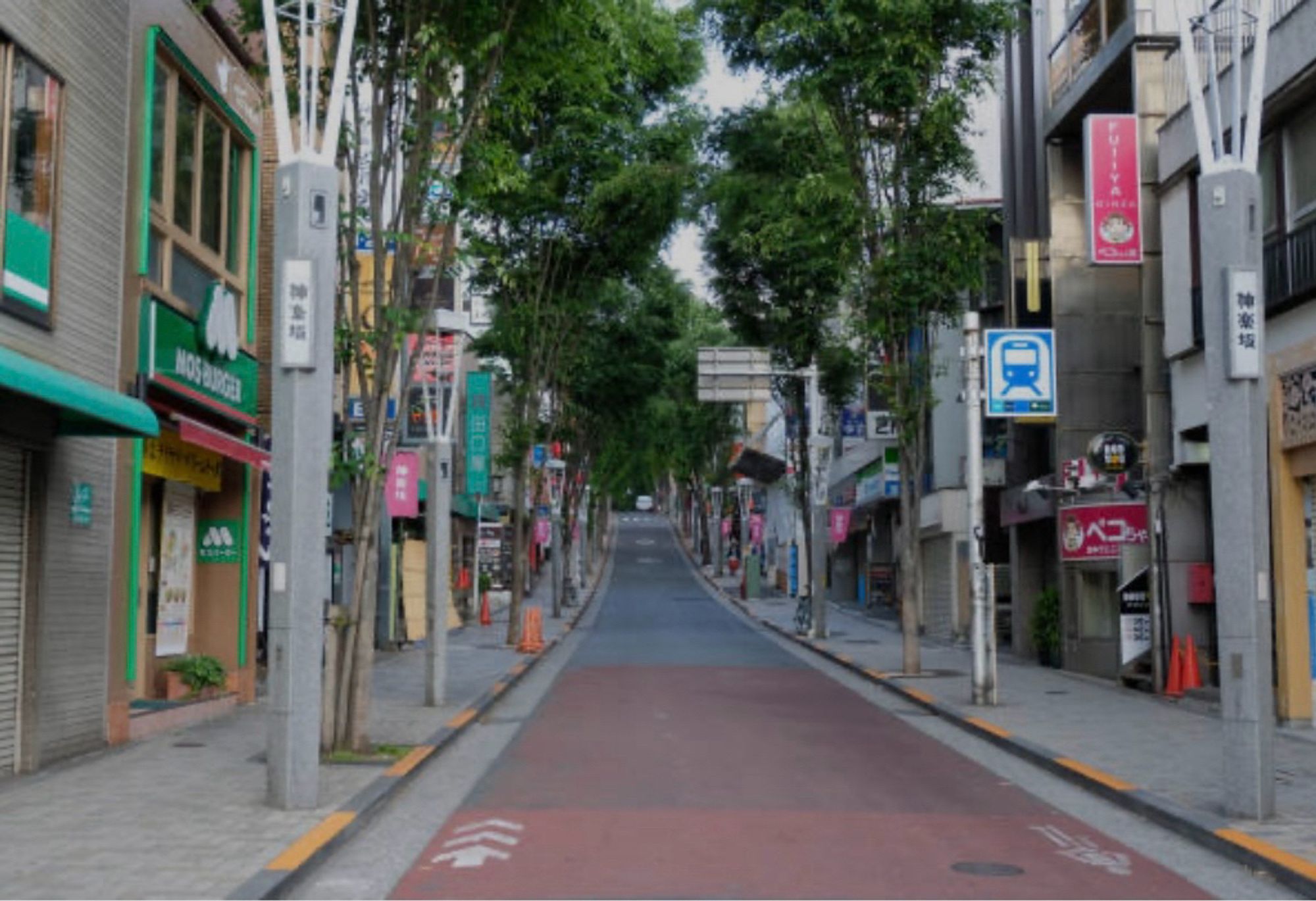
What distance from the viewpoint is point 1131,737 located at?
1452 cm

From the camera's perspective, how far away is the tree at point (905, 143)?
845 inches

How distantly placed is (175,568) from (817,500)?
2071 cm

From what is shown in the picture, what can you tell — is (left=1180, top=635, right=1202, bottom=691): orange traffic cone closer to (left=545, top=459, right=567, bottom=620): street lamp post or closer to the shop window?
the shop window

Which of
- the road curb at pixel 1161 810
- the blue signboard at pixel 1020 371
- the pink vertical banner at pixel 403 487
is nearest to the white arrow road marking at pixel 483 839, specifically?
the road curb at pixel 1161 810

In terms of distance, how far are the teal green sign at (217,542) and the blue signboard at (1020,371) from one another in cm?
1055

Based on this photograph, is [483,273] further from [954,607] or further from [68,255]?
[68,255]

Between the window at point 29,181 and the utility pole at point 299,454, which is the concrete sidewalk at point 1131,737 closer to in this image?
the utility pole at point 299,454

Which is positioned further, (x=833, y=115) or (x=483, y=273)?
(x=483, y=273)

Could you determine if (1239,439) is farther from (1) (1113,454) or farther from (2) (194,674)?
(2) (194,674)

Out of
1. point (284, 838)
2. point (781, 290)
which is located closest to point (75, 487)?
point (284, 838)

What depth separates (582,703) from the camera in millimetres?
19172

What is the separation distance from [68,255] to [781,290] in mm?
22788

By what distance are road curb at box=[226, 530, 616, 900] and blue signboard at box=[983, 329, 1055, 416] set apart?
Answer: 8434 mm

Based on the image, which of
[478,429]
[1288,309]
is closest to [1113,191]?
[1288,309]
